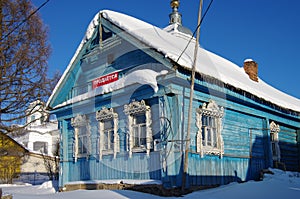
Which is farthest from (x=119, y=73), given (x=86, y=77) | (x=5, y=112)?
(x=5, y=112)

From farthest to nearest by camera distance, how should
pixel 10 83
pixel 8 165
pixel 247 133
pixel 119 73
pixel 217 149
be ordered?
pixel 8 165
pixel 10 83
pixel 247 133
pixel 119 73
pixel 217 149

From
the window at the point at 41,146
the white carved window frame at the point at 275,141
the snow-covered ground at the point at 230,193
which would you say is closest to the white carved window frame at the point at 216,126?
the snow-covered ground at the point at 230,193

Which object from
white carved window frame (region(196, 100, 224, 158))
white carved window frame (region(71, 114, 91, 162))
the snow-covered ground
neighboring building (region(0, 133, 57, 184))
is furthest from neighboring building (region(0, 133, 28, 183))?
white carved window frame (region(196, 100, 224, 158))

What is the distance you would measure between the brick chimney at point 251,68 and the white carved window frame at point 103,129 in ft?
23.5

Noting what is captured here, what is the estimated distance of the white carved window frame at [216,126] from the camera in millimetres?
9344

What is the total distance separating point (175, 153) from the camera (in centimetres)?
866

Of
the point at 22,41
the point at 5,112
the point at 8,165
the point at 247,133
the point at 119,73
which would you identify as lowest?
the point at 8,165

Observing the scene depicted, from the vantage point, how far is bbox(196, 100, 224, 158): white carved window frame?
30.7ft

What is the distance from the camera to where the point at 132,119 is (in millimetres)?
9859

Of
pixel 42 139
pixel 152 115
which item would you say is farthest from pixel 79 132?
Result: pixel 42 139

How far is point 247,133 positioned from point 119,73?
4.52 meters

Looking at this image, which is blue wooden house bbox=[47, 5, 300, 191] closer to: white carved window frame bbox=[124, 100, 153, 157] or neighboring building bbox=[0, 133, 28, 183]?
white carved window frame bbox=[124, 100, 153, 157]

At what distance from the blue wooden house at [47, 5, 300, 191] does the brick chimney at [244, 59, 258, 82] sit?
2.51 m

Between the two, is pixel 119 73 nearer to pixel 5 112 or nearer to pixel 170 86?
pixel 170 86
